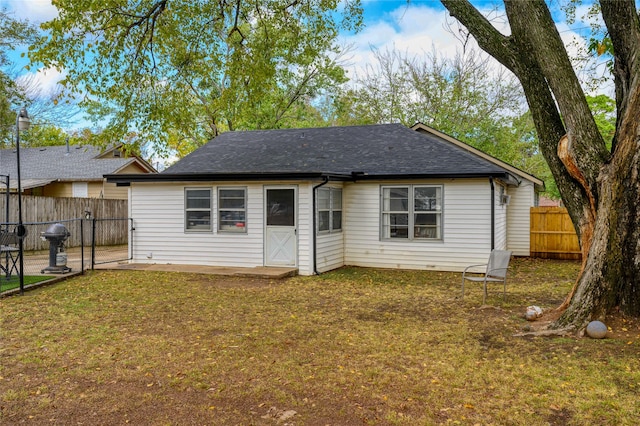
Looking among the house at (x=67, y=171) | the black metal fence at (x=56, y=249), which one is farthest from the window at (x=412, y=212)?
the house at (x=67, y=171)

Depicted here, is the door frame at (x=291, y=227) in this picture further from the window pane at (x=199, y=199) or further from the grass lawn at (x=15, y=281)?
the grass lawn at (x=15, y=281)

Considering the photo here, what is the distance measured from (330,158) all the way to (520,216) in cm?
657

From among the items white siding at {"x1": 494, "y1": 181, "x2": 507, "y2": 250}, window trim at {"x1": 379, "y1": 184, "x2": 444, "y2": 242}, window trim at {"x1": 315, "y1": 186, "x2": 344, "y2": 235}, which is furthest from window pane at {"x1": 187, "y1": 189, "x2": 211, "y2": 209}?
white siding at {"x1": 494, "y1": 181, "x2": 507, "y2": 250}

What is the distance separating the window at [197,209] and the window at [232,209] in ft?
1.10

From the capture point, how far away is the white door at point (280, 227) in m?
11.3

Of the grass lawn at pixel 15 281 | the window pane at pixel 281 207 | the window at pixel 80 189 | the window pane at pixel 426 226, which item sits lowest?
the grass lawn at pixel 15 281

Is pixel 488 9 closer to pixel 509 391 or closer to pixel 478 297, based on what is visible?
pixel 478 297

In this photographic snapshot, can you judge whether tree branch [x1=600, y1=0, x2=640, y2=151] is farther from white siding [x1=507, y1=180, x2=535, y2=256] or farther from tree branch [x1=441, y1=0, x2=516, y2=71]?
white siding [x1=507, y1=180, x2=535, y2=256]

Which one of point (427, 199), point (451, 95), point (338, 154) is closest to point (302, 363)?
point (427, 199)

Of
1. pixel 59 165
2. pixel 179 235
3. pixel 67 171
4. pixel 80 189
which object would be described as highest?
pixel 59 165

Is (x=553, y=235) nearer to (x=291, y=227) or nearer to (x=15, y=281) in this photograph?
(x=291, y=227)

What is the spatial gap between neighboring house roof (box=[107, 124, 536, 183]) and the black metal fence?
2241 mm

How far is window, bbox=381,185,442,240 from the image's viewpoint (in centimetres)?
1180

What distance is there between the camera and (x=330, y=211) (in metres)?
11.9
